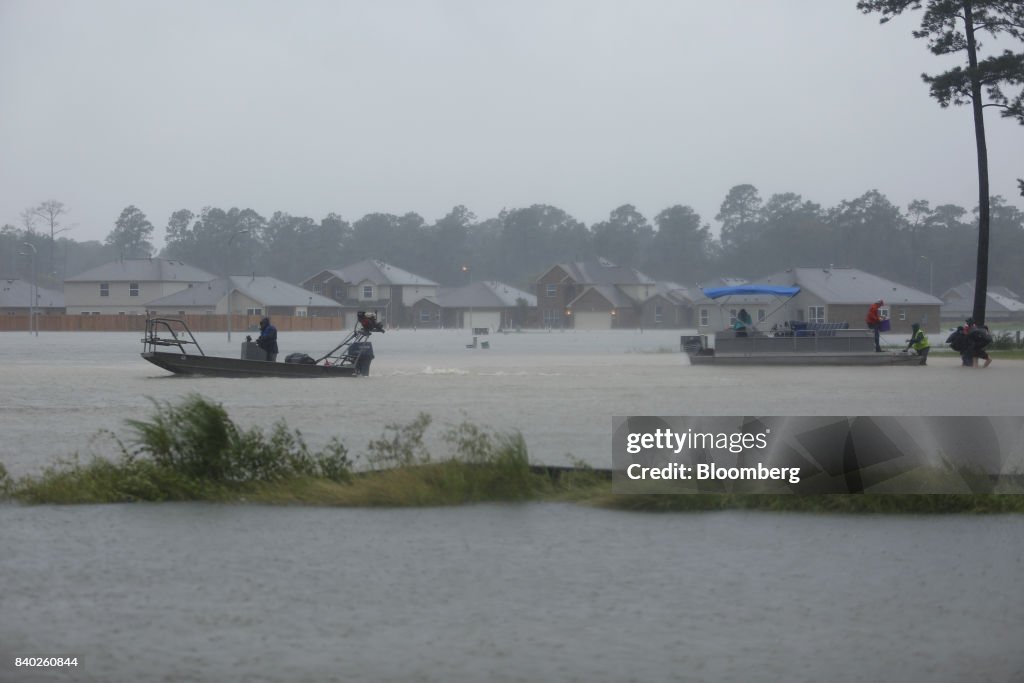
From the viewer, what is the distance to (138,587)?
29.8ft

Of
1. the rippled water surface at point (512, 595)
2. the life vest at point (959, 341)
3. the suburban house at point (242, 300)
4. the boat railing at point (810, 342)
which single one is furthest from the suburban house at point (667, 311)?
the rippled water surface at point (512, 595)

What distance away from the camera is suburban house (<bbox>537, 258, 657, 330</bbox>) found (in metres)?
151

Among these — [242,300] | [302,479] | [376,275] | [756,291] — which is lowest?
[302,479]

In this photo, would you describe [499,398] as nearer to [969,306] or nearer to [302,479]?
[302,479]

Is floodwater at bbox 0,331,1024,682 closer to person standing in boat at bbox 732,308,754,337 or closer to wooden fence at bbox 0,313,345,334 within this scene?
person standing in boat at bbox 732,308,754,337

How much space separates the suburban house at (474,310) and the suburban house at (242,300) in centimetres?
2122

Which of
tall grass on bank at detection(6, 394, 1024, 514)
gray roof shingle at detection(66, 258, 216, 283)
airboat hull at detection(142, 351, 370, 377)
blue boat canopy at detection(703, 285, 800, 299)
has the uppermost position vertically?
gray roof shingle at detection(66, 258, 216, 283)

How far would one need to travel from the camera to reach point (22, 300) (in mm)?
142875

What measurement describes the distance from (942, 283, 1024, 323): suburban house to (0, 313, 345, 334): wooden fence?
65.2m

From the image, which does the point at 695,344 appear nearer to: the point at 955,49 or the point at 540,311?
the point at 955,49

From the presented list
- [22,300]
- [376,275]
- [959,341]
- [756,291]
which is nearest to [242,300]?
[22,300]

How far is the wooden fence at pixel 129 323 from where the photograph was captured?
123438 mm

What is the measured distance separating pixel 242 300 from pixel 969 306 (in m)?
73.1

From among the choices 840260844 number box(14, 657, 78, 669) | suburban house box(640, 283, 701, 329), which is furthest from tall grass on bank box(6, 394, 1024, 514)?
suburban house box(640, 283, 701, 329)
